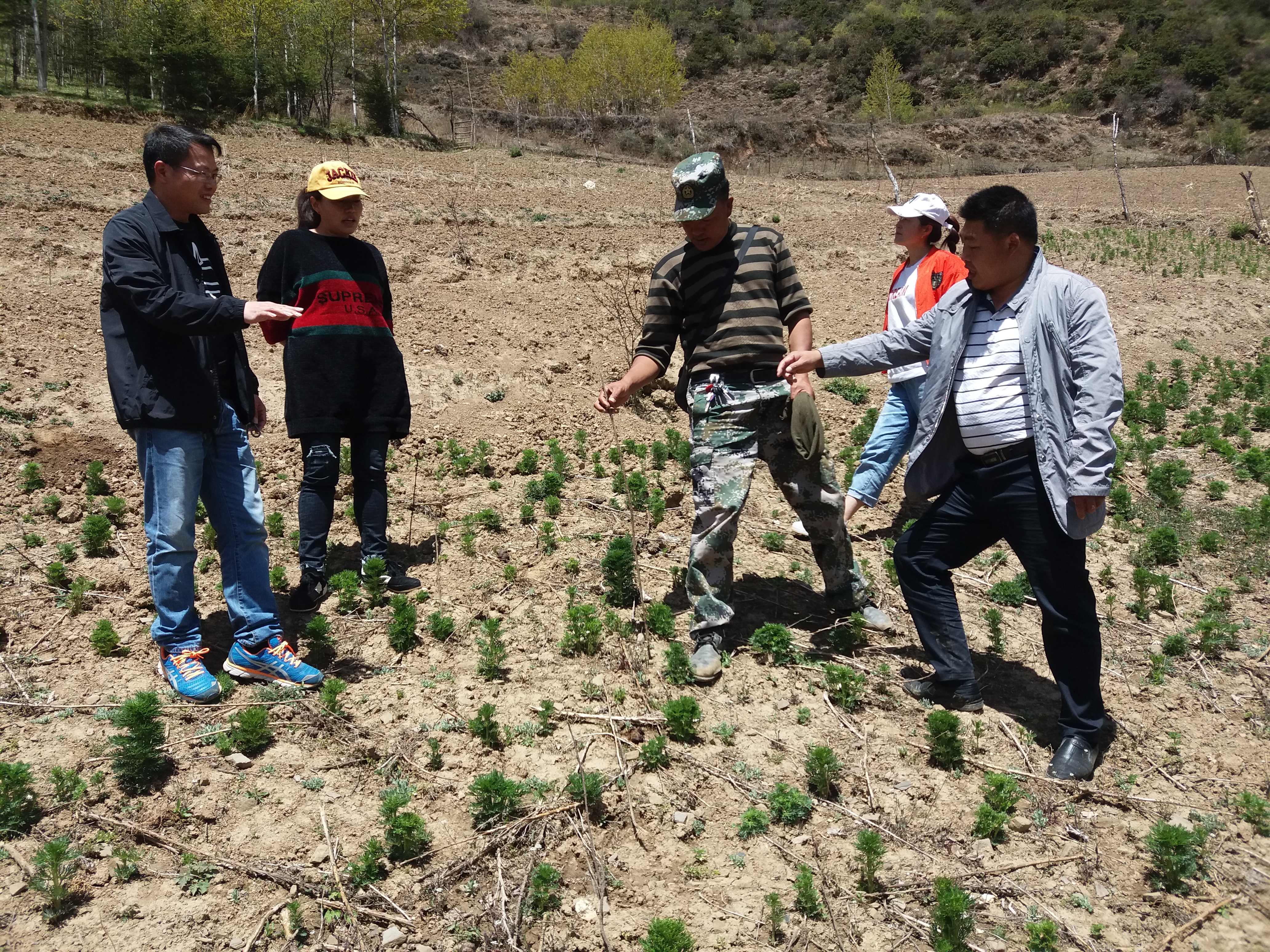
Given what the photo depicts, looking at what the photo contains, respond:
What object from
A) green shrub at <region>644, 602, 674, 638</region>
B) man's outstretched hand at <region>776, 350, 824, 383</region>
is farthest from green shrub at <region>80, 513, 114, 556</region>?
man's outstretched hand at <region>776, 350, 824, 383</region>


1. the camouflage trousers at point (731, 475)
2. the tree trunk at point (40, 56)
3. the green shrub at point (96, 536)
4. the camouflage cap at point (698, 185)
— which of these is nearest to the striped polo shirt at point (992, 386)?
the camouflage trousers at point (731, 475)

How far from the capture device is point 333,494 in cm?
469

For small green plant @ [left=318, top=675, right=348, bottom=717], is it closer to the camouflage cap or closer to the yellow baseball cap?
the yellow baseball cap

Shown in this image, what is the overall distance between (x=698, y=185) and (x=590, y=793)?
248cm

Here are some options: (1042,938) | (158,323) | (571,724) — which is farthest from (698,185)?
(1042,938)

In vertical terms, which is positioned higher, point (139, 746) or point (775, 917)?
point (139, 746)

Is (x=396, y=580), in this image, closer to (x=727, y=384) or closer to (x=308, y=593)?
(x=308, y=593)

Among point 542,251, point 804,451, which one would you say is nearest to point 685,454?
point 804,451

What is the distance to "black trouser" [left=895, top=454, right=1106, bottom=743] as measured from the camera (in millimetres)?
3512

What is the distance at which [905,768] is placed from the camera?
370cm

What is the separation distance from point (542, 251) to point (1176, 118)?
54.4 m

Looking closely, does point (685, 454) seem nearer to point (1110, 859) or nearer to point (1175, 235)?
point (1110, 859)

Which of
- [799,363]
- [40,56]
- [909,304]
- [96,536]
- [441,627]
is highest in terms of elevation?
[40,56]

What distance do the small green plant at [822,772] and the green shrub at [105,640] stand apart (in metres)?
3.12
